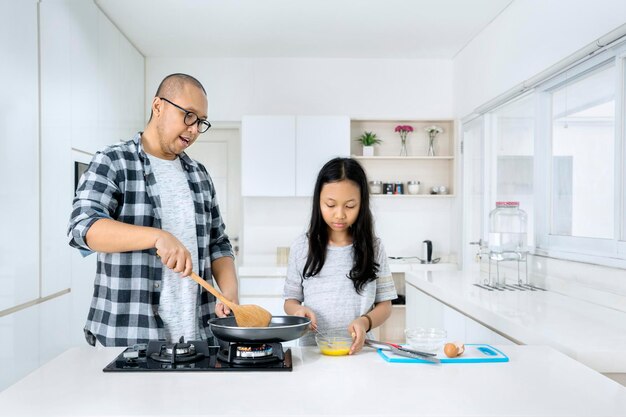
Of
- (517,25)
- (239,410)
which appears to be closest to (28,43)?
(239,410)

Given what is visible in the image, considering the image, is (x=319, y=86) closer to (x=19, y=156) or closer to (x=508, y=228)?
(x=508, y=228)

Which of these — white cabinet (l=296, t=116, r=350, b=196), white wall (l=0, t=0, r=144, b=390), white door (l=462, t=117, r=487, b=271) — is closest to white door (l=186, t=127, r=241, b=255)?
white cabinet (l=296, t=116, r=350, b=196)

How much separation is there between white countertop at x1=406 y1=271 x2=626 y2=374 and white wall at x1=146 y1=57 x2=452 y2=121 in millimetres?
2341

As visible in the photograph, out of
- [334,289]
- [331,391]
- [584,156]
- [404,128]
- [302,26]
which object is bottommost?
[331,391]

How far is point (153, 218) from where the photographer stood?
176 cm

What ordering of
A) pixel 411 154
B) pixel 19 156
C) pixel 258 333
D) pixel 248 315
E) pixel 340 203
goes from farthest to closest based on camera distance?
1. pixel 411 154
2. pixel 19 156
3. pixel 340 203
4. pixel 248 315
5. pixel 258 333

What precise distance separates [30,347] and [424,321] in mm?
2103

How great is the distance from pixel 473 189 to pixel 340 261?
3.02 meters

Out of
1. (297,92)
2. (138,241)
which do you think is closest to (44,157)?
(138,241)

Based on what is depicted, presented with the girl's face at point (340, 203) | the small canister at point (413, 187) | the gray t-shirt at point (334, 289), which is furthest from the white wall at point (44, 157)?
the small canister at point (413, 187)

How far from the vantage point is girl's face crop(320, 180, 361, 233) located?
6.27ft

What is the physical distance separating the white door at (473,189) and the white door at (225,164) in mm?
2001

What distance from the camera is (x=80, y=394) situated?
1.18 m

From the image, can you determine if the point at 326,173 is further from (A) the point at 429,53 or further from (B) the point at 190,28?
(A) the point at 429,53
